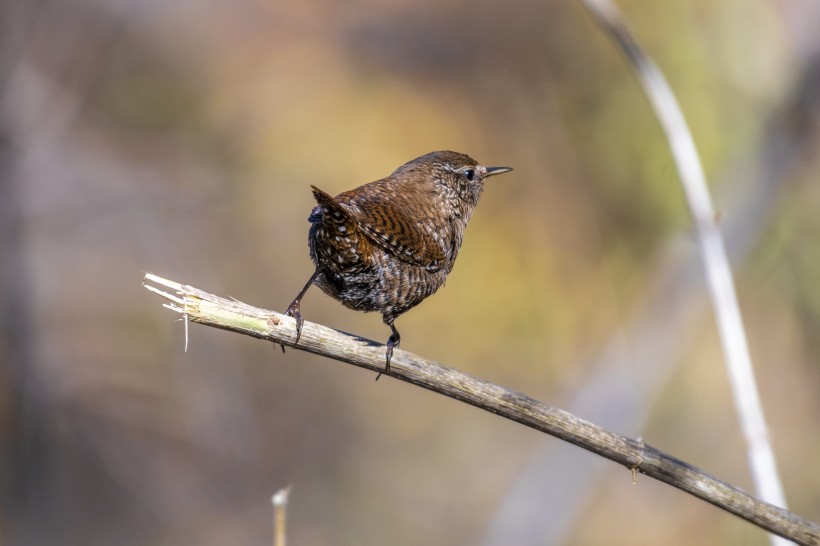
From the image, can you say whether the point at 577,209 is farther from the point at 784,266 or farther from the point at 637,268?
the point at 784,266

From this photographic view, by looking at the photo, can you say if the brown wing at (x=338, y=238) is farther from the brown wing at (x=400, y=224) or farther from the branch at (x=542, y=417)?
the branch at (x=542, y=417)

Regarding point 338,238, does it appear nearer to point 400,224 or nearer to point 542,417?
point 400,224

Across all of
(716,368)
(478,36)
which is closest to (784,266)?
(716,368)

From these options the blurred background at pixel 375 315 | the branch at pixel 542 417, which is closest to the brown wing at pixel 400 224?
the branch at pixel 542 417

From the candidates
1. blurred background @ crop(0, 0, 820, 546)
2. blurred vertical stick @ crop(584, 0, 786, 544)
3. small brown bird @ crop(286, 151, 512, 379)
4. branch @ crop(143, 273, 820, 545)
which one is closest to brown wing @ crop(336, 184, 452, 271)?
small brown bird @ crop(286, 151, 512, 379)

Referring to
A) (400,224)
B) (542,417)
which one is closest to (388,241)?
(400,224)

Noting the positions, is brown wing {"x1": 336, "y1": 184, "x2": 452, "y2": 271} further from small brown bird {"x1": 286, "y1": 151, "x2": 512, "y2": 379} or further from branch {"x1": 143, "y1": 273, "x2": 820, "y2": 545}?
branch {"x1": 143, "y1": 273, "x2": 820, "y2": 545}
